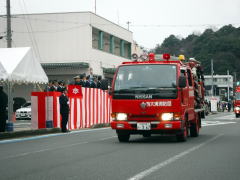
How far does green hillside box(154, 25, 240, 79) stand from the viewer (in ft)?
392

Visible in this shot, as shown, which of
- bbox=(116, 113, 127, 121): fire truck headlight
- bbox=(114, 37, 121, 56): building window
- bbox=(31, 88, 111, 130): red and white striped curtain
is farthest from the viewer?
bbox=(114, 37, 121, 56): building window

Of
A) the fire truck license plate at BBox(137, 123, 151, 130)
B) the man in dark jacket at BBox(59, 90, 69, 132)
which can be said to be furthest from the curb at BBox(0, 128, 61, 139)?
the fire truck license plate at BBox(137, 123, 151, 130)

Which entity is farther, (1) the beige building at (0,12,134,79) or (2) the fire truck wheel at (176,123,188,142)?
(1) the beige building at (0,12,134,79)

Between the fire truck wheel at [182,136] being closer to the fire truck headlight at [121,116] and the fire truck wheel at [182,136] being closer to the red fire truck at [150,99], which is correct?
the red fire truck at [150,99]

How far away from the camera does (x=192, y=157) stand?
447 inches

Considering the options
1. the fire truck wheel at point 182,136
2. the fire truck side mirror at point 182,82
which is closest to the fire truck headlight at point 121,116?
the fire truck wheel at point 182,136

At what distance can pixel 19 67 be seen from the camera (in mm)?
20406

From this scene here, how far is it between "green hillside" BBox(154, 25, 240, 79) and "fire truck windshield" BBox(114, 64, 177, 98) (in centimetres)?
10499

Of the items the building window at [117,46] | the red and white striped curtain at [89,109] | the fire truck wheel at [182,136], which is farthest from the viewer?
the building window at [117,46]

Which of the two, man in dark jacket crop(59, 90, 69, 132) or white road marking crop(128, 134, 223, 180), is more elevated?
man in dark jacket crop(59, 90, 69, 132)

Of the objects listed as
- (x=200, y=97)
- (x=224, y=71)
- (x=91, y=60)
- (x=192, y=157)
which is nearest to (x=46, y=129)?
(x=200, y=97)

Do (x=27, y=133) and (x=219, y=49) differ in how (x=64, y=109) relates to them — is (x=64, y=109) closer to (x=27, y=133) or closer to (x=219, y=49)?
(x=27, y=133)

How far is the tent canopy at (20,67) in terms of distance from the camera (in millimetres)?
19672

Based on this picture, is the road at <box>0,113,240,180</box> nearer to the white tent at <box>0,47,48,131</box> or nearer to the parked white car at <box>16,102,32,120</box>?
the white tent at <box>0,47,48,131</box>
